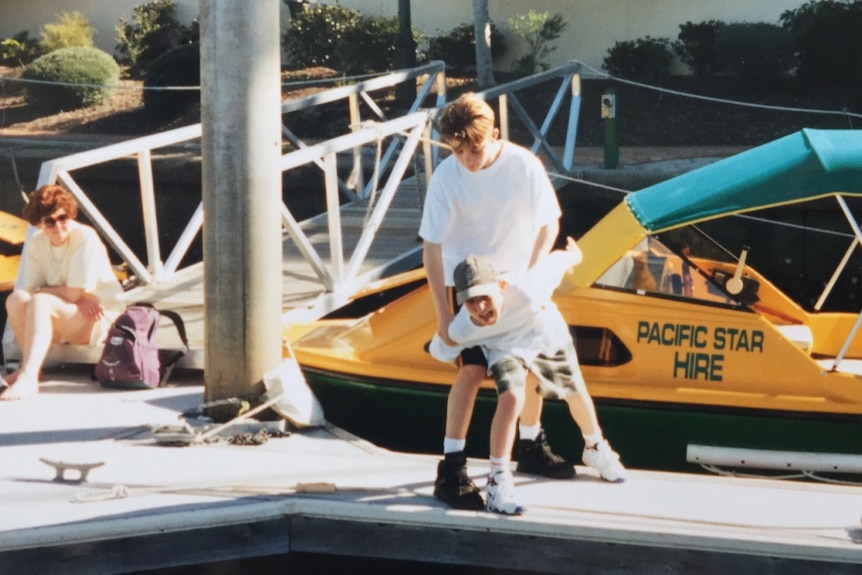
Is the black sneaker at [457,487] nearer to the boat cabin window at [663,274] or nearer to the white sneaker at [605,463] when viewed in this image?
the white sneaker at [605,463]

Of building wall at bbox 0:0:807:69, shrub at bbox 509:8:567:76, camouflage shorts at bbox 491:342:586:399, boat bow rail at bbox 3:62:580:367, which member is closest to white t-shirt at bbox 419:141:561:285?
camouflage shorts at bbox 491:342:586:399

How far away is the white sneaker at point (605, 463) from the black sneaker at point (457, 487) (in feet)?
1.77

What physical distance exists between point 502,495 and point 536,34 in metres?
16.9

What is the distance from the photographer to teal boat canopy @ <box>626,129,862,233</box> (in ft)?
20.9

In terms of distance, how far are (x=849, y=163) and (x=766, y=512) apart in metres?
2.24

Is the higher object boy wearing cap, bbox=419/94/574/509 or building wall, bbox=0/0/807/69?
building wall, bbox=0/0/807/69

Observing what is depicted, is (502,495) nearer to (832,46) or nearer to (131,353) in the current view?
(131,353)

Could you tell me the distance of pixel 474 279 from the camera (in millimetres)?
4688

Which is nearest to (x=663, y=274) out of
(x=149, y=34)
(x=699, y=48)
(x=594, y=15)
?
(x=699, y=48)

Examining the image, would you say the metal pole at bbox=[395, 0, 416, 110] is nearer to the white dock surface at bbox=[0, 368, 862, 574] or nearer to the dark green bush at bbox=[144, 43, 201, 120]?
the dark green bush at bbox=[144, 43, 201, 120]

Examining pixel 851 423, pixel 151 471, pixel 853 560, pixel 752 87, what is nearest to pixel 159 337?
pixel 151 471

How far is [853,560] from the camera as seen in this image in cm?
447

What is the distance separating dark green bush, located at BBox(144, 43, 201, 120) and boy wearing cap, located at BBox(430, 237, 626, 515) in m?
15.5

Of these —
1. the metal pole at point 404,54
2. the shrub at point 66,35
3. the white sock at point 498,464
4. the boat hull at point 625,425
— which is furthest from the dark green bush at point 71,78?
the white sock at point 498,464
